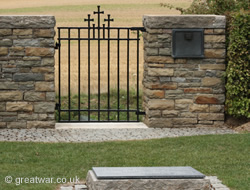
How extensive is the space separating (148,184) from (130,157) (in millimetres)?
2116

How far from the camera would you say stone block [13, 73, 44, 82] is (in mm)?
10445

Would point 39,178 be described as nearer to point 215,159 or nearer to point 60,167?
point 60,167

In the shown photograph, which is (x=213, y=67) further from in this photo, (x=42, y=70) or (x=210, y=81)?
(x=42, y=70)

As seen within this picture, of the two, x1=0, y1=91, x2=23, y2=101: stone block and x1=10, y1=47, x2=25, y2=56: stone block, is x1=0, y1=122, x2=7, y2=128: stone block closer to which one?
x1=0, y1=91, x2=23, y2=101: stone block

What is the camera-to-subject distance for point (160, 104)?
35.1 feet

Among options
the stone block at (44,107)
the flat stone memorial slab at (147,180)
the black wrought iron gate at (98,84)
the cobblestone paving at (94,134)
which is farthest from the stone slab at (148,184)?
the black wrought iron gate at (98,84)

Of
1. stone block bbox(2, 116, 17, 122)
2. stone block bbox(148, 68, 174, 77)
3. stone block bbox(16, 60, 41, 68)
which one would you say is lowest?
stone block bbox(2, 116, 17, 122)

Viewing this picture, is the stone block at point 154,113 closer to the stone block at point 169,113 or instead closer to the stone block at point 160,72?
the stone block at point 169,113

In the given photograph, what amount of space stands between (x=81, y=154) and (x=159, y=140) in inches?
62.1

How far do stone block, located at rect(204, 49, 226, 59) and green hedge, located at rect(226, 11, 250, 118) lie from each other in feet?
0.36

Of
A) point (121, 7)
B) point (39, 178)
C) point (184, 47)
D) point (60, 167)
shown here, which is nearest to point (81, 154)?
point (60, 167)

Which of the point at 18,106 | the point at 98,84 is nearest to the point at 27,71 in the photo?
the point at 18,106

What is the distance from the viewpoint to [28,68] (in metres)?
10.4

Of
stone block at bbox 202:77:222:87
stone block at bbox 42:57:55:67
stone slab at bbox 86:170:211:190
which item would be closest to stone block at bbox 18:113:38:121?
stone block at bbox 42:57:55:67
